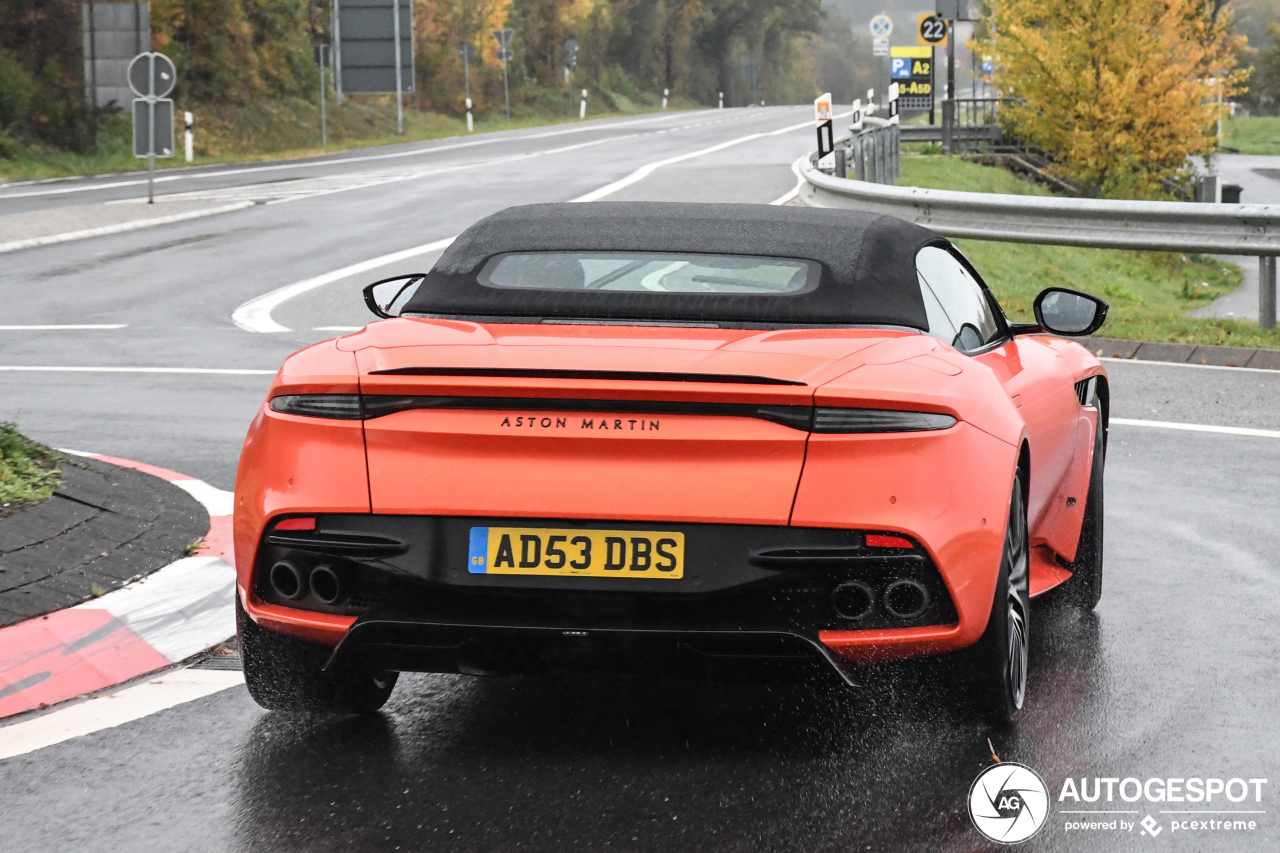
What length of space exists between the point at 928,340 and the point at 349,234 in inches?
726

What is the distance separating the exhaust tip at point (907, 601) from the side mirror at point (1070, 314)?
1.83 metres

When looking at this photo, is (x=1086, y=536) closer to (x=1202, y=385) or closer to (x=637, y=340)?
(x=637, y=340)

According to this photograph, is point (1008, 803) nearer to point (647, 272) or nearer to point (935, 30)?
point (647, 272)

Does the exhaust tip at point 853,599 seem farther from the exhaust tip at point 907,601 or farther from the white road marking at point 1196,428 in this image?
the white road marking at point 1196,428

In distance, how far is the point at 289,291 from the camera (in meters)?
17.2

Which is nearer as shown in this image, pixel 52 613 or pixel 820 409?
pixel 820 409

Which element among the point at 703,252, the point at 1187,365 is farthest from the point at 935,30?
the point at 703,252

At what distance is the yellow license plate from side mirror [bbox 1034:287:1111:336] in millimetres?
2132

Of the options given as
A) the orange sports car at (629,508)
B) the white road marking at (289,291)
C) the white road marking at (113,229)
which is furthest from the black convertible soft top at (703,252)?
the white road marking at (113,229)

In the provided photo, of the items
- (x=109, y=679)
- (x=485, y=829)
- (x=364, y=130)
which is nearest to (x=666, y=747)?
(x=485, y=829)

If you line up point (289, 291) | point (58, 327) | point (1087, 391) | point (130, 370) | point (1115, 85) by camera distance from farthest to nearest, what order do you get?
point (1115, 85)
point (289, 291)
point (58, 327)
point (130, 370)
point (1087, 391)

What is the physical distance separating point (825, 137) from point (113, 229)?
983cm

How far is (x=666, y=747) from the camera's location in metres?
4.37

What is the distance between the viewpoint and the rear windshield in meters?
4.79
